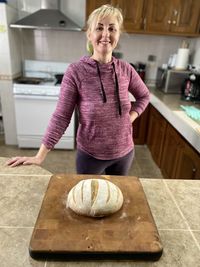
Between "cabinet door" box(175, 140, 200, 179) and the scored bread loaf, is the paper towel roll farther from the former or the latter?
the scored bread loaf

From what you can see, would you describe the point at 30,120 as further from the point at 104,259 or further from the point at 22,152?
the point at 104,259

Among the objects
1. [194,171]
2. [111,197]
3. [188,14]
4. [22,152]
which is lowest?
[22,152]

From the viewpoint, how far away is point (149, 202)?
73cm

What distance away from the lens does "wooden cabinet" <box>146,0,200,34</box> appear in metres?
2.58

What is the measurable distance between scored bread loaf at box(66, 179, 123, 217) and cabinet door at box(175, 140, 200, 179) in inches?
43.9

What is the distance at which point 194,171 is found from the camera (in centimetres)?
162

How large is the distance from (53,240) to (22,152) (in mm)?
2508

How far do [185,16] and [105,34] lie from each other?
2120 millimetres

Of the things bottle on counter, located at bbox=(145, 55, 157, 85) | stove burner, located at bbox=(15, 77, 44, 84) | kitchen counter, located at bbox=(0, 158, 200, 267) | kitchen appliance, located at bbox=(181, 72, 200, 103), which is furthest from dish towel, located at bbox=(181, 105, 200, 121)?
stove burner, located at bbox=(15, 77, 44, 84)

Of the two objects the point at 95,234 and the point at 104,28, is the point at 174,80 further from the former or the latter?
the point at 95,234

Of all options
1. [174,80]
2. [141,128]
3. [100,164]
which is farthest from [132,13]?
[100,164]

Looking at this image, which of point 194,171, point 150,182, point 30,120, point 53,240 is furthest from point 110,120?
point 30,120

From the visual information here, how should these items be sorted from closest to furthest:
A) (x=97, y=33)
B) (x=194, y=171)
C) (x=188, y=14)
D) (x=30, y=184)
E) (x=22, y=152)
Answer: (x=30, y=184) < (x=97, y=33) < (x=194, y=171) < (x=188, y=14) < (x=22, y=152)

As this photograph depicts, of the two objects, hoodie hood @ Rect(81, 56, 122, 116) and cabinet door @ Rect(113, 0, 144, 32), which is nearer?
hoodie hood @ Rect(81, 56, 122, 116)
